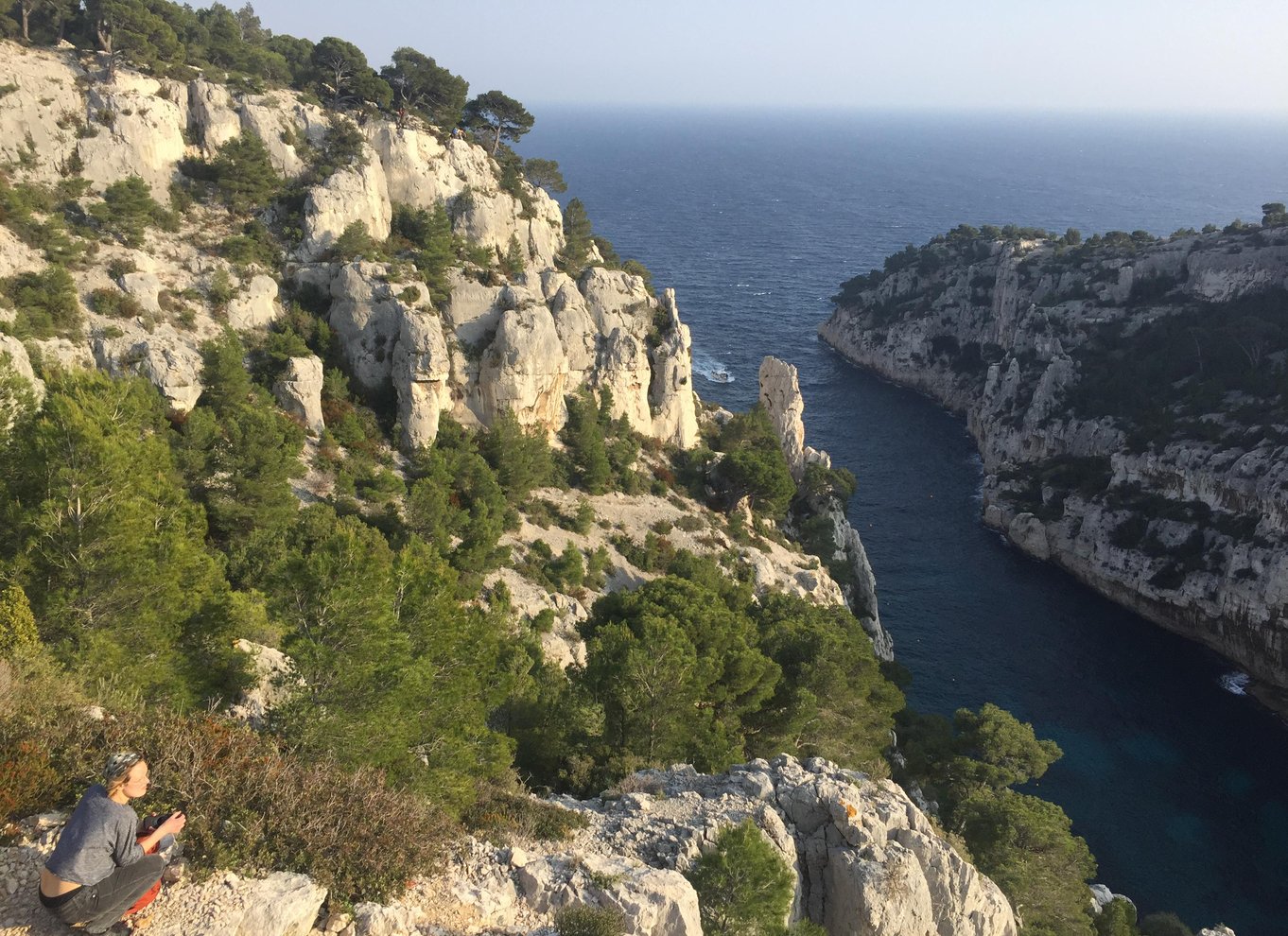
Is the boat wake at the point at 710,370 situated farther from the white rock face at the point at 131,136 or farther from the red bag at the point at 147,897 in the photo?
the red bag at the point at 147,897

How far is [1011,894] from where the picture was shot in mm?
25422

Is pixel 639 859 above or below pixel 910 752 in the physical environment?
above

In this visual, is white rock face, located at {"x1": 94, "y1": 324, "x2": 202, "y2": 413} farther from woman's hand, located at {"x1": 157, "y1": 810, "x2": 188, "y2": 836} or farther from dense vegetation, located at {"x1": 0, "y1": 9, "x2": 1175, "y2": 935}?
woman's hand, located at {"x1": 157, "y1": 810, "x2": 188, "y2": 836}

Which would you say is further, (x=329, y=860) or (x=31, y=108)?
(x=31, y=108)

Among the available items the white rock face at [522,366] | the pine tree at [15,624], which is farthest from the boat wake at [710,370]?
the pine tree at [15,624]

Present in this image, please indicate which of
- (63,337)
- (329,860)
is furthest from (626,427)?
(329,860)

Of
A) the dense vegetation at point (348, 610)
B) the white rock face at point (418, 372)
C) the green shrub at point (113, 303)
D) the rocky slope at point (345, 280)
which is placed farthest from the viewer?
the white rock face at point (418, 372)

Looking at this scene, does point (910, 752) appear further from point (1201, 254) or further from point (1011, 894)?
point (1201, 254)

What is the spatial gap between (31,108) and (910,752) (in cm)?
5468

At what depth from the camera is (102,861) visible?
9.09 metres

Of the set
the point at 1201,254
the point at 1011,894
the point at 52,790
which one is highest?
the point at 1201,254

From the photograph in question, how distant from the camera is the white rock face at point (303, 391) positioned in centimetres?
3959

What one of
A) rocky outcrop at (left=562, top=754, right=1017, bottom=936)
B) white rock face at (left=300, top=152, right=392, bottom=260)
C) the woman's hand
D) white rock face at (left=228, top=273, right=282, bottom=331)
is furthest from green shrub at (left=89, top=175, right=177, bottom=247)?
the woman's hand

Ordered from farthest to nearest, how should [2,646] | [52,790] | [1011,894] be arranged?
[1011,894], [2,646], [52,790]
